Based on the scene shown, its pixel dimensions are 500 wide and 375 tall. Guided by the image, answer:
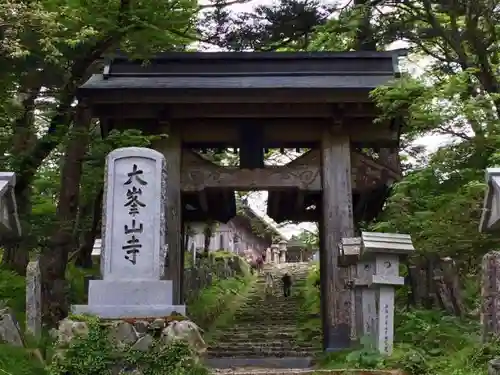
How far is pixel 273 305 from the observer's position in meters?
25.9

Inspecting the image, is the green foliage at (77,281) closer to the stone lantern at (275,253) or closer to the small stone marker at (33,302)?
the small stone marker at (33,302)

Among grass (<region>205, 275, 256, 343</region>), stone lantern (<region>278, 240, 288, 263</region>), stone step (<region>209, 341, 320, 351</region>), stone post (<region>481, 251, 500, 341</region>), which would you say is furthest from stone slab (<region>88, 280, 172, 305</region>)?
stone lantern (<region>278, 240, 288, 263</region>)

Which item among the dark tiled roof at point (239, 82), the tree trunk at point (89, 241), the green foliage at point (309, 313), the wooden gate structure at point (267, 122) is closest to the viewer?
the dark tiled roof at point (239, 82)

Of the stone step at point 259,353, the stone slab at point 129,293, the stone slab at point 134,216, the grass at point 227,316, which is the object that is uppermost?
the stone slab at point 134,216

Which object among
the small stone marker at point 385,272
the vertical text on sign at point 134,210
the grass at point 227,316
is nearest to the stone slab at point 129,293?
the vertical text on sign at point 134,210

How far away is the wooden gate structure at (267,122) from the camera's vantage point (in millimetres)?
12492

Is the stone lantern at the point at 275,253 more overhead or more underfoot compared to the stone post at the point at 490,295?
more overhead

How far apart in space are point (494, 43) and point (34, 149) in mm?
9133

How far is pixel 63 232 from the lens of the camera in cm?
1305

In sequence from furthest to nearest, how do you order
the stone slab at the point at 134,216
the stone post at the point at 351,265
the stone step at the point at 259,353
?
the stone step at the point at 259,353
the stone post at the point at 351,265
the stone slab at the point at 134,216

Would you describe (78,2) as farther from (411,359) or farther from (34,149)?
(411,359)

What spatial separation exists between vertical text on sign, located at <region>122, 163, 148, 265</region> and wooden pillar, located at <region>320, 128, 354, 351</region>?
15.8ft

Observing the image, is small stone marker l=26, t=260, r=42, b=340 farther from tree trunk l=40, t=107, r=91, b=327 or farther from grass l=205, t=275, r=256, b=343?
grass l=205, t=275, r=256, b=343

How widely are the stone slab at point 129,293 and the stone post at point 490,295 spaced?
397cm
